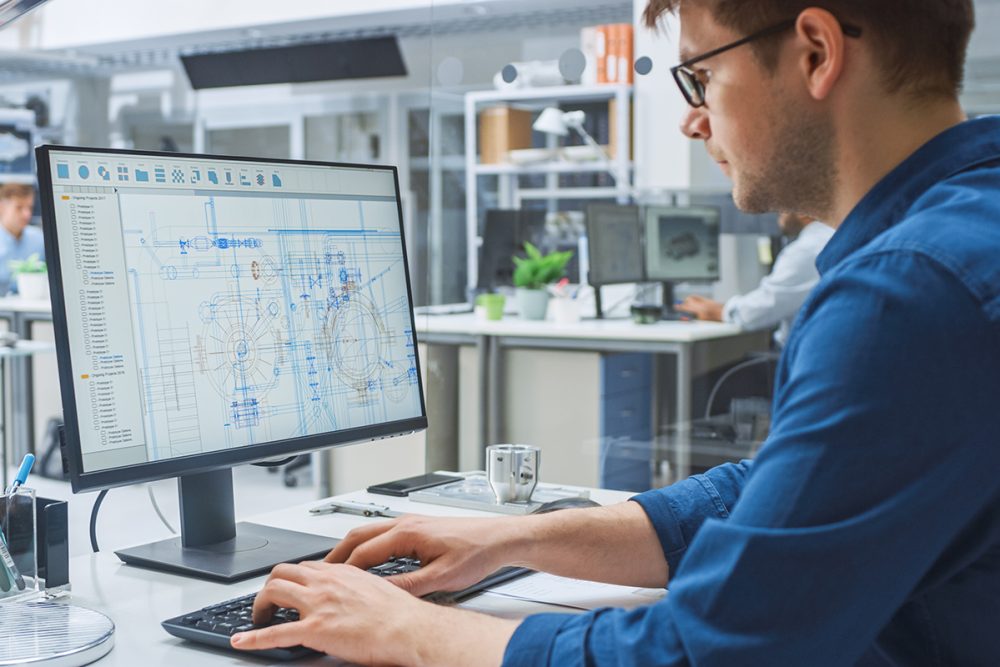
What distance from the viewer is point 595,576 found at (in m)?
1.17

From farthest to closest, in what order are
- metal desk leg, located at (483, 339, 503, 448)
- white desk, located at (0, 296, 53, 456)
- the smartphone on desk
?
white desk, located at (0, 296, 53, 456), metal desk leg, located at (483, 339, 503, 448), the smartphone on desk

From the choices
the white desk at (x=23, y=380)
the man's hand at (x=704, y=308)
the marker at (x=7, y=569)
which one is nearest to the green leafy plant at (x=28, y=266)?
the white desk at (x=23, y=380)

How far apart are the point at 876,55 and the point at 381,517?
0.94 metres

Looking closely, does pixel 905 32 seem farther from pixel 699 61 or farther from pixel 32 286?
pixel 32 286

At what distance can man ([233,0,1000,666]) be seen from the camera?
2.30ft

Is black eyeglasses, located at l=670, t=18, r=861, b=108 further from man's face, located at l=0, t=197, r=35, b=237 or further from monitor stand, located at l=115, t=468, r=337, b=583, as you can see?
man's face, located at l=0, t=197, r=35, b=237

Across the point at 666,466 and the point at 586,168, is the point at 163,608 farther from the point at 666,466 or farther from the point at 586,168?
the point at 586,168

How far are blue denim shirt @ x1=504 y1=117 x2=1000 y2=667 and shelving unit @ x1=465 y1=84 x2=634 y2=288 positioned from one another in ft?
12.3

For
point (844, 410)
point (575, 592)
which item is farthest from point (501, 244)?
point (844, 410)

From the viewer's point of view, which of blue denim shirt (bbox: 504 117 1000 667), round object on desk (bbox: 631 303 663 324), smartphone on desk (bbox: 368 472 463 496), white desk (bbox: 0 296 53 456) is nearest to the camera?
blue denim shirt (bbox: 504 117 1000 667)

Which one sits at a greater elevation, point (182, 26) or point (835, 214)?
point (182, 26)

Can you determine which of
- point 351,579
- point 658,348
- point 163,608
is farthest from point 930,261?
point 658,348

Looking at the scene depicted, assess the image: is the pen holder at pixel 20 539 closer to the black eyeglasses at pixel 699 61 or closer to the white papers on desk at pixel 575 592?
the white papers on desk at pixel 575 592

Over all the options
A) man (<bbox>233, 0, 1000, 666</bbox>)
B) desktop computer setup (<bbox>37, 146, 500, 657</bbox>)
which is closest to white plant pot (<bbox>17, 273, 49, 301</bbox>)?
desktop computer setup (<bbox>37, 146, 500, 657</bbox>)
